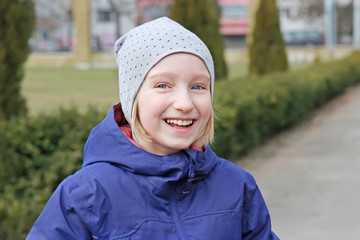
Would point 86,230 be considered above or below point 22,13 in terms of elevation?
below

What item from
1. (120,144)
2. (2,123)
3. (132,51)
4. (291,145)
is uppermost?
(132,51)

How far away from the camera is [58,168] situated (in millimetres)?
4590

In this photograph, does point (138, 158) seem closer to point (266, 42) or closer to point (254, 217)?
point (254, 217)

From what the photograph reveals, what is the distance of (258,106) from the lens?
8.12 meters

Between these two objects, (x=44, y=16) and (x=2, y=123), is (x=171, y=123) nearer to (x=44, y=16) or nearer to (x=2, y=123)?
(x=2, y=123)

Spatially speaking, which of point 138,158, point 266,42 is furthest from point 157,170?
point 266,42

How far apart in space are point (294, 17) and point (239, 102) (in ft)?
176

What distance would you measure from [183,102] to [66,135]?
133 inches

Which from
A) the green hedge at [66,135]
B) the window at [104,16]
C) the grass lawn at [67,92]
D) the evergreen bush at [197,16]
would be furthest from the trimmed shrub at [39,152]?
the window at [104,16]

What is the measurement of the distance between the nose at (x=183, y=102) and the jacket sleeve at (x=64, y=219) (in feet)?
1.24

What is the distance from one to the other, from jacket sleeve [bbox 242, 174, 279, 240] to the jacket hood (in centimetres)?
16

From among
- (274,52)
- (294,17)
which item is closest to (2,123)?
(274,52)

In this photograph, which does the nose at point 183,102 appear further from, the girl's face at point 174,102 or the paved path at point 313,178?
the paved path at point 313,178

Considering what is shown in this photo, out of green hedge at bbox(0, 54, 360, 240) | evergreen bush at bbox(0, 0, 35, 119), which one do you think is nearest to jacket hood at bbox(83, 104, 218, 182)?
green hedge at bbox(0, 54, 360, 240)
